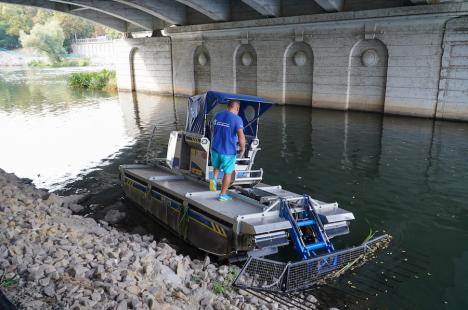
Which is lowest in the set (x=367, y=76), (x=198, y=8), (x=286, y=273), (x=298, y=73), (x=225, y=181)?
(x=286, y=273)

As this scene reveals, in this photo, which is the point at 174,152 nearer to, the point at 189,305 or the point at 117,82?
the point at 189,305

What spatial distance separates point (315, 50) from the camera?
25.1m

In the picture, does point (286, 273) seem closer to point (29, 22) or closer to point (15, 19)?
point (15, 19)

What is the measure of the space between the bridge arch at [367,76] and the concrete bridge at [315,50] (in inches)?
2.2

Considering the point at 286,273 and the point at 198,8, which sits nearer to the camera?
the point at 286,273

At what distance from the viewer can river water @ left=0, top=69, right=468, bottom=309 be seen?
7.13m

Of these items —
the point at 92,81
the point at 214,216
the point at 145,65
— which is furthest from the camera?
the point at 92,81

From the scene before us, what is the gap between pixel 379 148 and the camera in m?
16.2

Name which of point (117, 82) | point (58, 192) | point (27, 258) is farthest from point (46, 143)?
point (117, 82)

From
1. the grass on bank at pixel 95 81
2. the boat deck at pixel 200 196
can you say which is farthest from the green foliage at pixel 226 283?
the grass on bank at pixel 95 81

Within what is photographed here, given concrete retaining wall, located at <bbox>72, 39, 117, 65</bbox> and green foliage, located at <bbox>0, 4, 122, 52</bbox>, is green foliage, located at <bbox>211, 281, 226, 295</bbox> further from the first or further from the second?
green foliage, located at <bbox>0, 4, 122, 52</bbox>

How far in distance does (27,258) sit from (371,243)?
5778mm

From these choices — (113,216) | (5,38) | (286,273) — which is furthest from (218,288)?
(5,38)

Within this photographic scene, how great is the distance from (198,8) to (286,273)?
2448 cm
